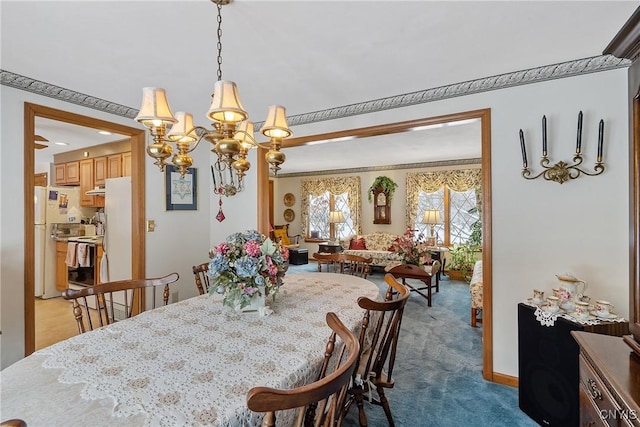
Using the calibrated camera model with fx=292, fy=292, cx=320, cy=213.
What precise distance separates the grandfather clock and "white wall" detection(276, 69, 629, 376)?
4688 millimetres

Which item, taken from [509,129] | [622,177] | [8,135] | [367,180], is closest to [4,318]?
[8,135]

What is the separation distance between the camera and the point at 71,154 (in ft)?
15.7

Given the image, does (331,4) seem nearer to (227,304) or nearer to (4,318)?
(227,304)

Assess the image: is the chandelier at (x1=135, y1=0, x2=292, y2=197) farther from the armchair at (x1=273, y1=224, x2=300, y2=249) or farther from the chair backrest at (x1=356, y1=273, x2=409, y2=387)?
the armchair at (x1=273, y1=224, x2=300, y2=249)

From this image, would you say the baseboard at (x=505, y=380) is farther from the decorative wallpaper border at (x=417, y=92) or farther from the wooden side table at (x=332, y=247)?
the wooden side table at (x=332, y=247)

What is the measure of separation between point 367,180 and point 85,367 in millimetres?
6976

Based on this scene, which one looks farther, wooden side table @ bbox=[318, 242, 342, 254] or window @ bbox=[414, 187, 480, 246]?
wooden side table @ bbox=[318, 242, 342, 254]

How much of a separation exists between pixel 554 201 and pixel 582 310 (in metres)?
0.80

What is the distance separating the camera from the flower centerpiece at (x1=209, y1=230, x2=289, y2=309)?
154cm

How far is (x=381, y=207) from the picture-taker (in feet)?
23.8

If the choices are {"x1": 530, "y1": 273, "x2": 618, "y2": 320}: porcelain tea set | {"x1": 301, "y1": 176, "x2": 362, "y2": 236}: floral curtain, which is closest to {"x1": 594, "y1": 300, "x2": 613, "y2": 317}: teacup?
{"x1": 530, "y1": 273, "x2": 618, "y2": 320}: porcelain tea set

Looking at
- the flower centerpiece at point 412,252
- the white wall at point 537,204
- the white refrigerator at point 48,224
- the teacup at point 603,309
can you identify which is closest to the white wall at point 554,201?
the white wall at point 537,204

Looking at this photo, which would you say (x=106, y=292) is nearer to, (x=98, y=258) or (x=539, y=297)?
(x=539, y=297)

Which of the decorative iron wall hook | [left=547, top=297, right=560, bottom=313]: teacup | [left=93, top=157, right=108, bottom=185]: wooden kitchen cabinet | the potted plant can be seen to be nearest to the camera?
[left=547, top=297, right=560, bottom=313]: teacup
